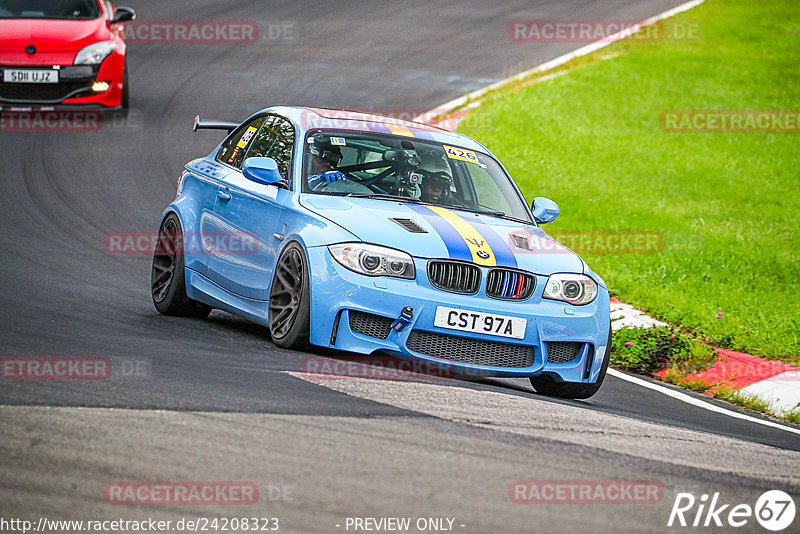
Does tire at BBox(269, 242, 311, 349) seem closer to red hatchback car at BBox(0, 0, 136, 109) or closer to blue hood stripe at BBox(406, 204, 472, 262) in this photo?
blue hood stripe at BBox(406, 204, 472, 262)

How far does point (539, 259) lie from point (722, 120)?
493 inches

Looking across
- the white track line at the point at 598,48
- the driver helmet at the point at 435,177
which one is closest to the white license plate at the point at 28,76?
the white track line at the point at 598,48

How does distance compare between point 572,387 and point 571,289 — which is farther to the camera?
point 572,387

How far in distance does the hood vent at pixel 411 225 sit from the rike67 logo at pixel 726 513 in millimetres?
2814

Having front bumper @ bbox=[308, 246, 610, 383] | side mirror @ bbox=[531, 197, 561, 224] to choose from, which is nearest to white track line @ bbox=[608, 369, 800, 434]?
side mirror @ bbox=[531, 197, 561, 224]

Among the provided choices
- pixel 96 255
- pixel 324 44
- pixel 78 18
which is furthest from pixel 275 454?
pixel 324 44

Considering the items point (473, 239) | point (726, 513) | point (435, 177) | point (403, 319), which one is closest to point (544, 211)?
point (435, 177)

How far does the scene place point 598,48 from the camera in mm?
22953

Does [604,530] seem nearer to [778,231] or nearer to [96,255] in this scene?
[96,255]

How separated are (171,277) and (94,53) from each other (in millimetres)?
7759

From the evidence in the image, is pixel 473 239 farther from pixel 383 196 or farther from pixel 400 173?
pixel 400 173

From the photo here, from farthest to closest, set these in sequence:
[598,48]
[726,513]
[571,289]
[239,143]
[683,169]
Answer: [598,48], [683,169], [239,143], [571,289], [726,513]

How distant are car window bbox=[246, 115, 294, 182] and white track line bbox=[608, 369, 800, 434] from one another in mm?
3053

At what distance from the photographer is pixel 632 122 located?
60.4 ft
